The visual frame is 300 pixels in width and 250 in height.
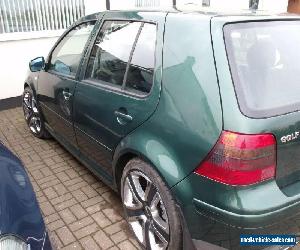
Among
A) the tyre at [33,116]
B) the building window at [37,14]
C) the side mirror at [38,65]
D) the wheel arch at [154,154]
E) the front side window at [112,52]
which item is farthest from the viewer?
the building window at [37,14]

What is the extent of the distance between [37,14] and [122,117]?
14.5 ft

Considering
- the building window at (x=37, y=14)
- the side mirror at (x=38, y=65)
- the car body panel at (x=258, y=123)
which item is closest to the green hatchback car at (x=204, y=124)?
the car body panel at (x=258, y=123)

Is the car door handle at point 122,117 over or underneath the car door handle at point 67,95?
over

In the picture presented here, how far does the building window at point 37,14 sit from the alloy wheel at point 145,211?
4407mm

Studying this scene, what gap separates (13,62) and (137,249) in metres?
4.55

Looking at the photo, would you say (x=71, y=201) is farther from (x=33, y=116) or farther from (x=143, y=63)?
(x=33, y=116)

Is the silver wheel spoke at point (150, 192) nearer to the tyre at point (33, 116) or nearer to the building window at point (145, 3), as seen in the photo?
the tyre at point (33, 116)

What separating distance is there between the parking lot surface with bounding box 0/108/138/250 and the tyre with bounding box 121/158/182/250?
8.6 inches

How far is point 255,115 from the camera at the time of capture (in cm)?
176

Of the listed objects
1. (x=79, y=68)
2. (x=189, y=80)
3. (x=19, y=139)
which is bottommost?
(x=19, y=139)

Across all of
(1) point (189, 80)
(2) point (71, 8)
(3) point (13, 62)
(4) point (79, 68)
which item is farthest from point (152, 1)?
(1) point (189, 80)

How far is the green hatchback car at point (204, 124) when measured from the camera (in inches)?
70.4

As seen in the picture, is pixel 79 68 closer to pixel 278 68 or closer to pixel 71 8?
pixel 278 68

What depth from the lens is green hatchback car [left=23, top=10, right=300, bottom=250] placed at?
1788 millimetres
